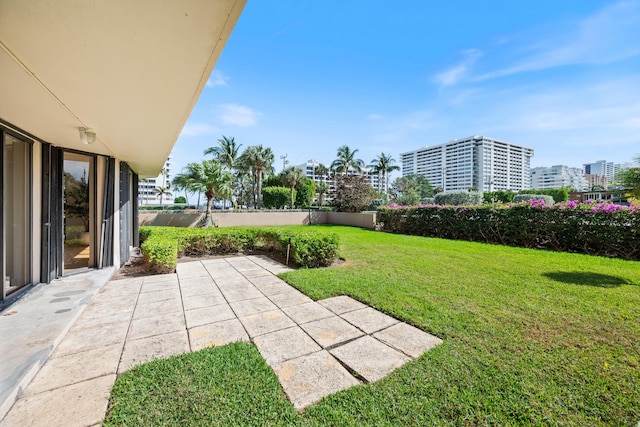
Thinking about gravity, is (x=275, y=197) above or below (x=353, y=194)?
below

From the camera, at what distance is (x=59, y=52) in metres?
1.81

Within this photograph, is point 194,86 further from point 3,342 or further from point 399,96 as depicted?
point 399,96

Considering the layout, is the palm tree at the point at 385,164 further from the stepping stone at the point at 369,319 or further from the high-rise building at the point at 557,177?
the high-rise building at the point at 557,177

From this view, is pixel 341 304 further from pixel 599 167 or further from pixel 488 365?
pixel 599 167

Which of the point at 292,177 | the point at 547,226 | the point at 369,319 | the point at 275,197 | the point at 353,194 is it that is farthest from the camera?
the point at 292,177

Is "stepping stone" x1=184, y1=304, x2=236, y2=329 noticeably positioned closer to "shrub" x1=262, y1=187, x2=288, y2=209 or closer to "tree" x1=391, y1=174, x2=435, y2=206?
"shrub" x1=262, y1=187, x2=288, y2=209

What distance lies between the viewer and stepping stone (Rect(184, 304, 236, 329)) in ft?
10.2

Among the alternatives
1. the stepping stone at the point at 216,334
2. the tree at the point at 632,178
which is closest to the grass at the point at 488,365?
the stepping stone at the point at 216,334

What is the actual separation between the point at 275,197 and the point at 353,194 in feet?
30.6

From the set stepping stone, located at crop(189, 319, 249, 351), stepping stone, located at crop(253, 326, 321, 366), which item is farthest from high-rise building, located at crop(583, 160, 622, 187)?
stepping stone, located at crop(189, 319, 249, 351)

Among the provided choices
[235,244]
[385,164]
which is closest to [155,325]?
[235,244]

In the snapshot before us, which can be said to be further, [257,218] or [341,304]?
[257,218]

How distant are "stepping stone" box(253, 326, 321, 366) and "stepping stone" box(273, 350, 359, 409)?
89mm

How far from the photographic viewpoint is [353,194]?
19641 mm
